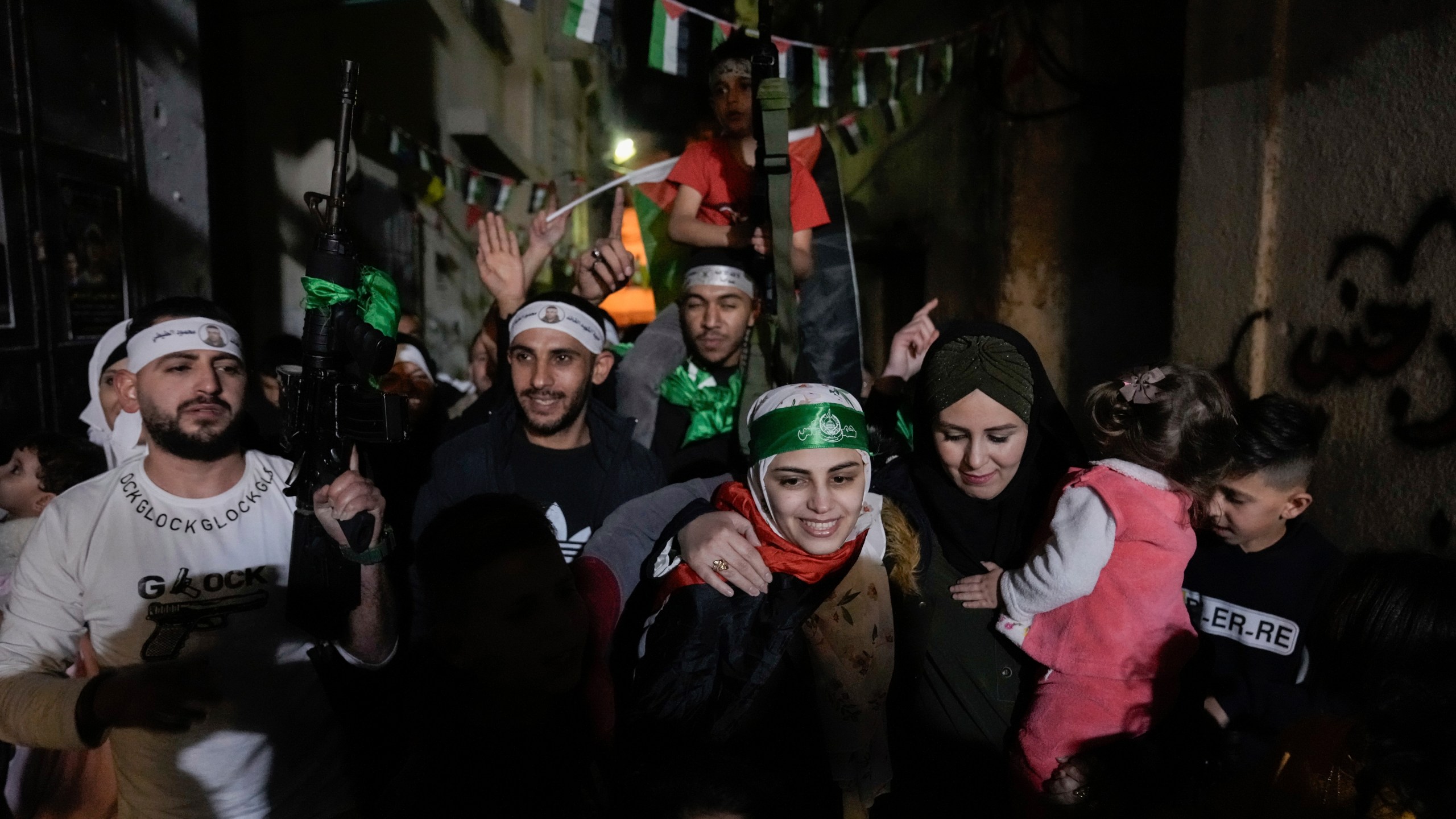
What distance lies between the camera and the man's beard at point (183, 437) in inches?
81.3

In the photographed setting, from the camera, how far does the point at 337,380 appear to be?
177 centimetres

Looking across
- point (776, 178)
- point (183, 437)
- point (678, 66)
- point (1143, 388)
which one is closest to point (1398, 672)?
point (1143, 388)

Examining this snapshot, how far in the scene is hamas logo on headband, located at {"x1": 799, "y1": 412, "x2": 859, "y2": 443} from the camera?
1.96 m

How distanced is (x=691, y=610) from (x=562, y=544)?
34.4 inches

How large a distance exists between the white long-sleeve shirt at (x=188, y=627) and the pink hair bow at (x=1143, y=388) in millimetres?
2292

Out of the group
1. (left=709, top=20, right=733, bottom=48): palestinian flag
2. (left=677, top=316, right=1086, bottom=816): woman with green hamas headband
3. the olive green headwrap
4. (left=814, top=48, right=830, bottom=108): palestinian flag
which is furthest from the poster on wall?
(left=814, top=48, right=830, bottom=108): palestinian flag

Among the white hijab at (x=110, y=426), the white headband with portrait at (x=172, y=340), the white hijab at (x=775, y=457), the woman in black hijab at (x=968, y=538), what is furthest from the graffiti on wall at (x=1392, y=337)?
Answer: the white hijab at (x=110, y=426)

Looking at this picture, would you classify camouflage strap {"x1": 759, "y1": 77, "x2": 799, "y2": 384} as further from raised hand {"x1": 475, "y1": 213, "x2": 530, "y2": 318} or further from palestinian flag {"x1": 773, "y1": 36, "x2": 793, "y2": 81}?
palestinian flag {"x1": 773, "y1": 36, "x2": 793, "y2": 81}

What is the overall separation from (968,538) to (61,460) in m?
3.14

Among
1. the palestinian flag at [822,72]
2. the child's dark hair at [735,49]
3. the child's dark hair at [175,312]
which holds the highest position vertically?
the palestinian flag at [822,72]

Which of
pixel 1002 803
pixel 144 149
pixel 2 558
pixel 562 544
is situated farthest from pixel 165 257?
pixel 1002 803

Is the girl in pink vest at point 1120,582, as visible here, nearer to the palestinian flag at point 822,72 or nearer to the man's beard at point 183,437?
the man's beard at point 183,437

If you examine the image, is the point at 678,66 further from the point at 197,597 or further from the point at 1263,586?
the point at 1263,586

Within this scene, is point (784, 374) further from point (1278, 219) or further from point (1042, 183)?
point (1042, 183)
